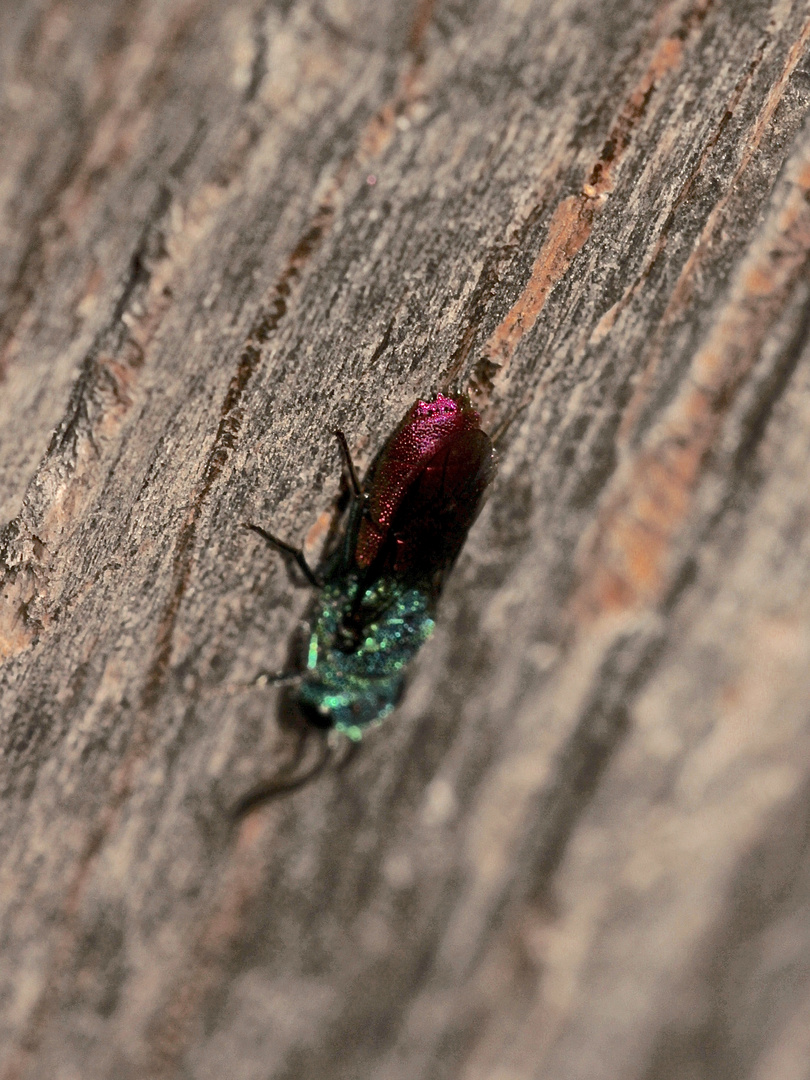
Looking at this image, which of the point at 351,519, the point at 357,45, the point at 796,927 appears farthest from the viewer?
the point at 351,519

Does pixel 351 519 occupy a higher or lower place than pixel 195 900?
higher

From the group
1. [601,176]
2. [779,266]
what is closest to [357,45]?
[601,176]

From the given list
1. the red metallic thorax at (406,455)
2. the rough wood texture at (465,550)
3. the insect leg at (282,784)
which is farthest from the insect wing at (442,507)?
the insect leg at (282,784)

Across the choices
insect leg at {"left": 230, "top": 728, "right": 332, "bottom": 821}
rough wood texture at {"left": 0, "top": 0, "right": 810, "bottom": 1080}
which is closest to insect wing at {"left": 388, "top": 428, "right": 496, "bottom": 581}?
rough wood texture at {"left": 0, "top": 0, "right": 810, "bottom": 1080}

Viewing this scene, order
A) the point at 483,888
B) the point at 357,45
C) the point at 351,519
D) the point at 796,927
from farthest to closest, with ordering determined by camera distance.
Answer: the point at 351,519
the point at 357,45
the point at 483,888
the point at 796,927

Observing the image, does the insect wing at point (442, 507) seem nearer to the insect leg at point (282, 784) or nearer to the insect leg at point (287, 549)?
the insect leg at point (287, 549)

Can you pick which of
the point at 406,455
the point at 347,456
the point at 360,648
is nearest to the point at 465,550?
the point at 347,456

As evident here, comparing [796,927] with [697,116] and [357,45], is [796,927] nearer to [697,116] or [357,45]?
[697,116]

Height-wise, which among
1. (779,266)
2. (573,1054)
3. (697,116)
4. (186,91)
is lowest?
(573,1054)
